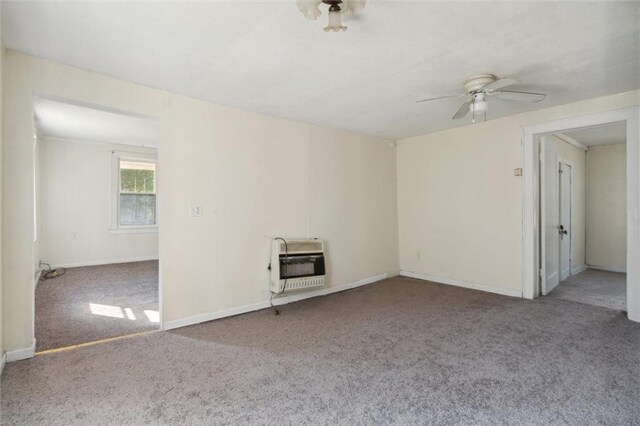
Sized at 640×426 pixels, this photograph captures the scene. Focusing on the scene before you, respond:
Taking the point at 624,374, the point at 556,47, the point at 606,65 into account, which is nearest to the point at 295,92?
the point at 556,47

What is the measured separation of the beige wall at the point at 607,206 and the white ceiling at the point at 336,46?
138 inches

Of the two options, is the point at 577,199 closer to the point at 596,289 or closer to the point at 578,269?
the point at 578,269

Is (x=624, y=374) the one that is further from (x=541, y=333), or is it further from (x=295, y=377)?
(x=295, y=377)

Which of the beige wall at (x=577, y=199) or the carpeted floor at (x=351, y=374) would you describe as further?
the beige wall at (x=577, y=199)

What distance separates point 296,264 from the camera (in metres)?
3.76

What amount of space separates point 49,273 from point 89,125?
8.42ft

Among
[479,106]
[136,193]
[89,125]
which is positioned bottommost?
[136,193]

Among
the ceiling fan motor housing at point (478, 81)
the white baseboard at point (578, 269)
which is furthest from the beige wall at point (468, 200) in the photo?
the white baseboard at point (578, 269)

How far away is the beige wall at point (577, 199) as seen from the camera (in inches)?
211

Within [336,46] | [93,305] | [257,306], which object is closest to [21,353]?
[93,305]

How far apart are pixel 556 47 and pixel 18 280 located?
169 inches

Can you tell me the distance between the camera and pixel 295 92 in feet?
10.1

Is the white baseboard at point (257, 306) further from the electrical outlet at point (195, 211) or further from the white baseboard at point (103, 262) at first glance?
the white baseboard at point (103, 262)

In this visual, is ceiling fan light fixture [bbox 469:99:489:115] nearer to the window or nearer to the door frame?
the door frame
